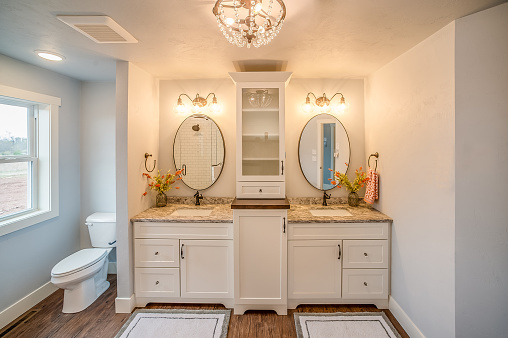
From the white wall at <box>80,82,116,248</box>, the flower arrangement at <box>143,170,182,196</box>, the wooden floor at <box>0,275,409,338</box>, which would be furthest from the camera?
the white wall at <box>80,82,116,248</box>

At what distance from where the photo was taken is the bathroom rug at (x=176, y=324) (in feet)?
6.89

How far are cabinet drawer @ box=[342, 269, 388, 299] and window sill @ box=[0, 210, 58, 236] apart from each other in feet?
9.84

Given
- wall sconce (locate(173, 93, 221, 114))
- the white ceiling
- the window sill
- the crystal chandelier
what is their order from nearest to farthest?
1. the crystal chandelier
2. the white ceiling
3. the window sill
4. wall sconce (locate(173, 93, 221, 114))

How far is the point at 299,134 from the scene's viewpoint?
118 inches

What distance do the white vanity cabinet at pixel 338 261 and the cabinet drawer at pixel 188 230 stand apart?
2.02ft

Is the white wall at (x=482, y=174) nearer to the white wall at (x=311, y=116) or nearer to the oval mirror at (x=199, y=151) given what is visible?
the white wall at (x=311, y=116)

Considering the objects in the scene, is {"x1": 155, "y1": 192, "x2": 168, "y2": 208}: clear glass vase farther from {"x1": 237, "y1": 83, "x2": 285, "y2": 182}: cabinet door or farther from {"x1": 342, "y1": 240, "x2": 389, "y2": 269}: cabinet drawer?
{"x1": 342, "y1": 240, "x2": 389, "y2": 269}: cabinet drawer

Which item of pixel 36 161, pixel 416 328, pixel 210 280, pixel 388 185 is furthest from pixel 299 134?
pixel 36 161

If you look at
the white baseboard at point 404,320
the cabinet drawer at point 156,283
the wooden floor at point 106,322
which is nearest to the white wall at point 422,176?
the white baseboard at point 404,320

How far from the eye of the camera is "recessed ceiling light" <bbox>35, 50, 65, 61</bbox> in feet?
7.24

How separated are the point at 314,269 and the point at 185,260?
47.6 inches

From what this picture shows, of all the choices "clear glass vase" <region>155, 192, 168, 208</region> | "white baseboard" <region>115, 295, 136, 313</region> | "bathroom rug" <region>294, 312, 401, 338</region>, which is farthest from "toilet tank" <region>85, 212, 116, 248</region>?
"bathroom rug" <region>294, 312, 401, 338</region>

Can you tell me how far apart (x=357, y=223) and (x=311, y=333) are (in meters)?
1.00

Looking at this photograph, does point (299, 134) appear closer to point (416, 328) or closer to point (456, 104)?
point (456, 104)
